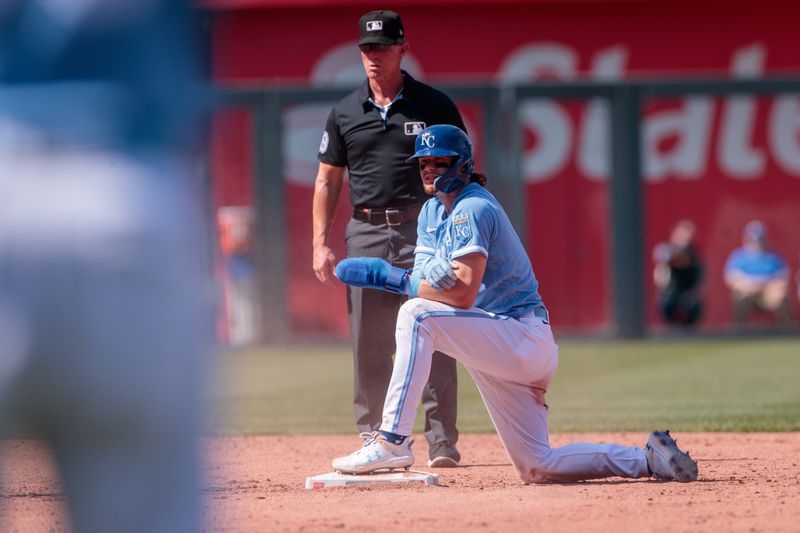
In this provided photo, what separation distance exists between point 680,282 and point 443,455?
10346 mm

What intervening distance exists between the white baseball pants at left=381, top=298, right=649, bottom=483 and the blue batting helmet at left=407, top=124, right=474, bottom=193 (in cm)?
48

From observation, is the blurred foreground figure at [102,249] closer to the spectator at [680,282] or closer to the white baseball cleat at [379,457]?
the white baseball cleat at [379,457]

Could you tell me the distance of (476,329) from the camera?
201 inches

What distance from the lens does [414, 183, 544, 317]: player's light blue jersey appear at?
5098 millimetres

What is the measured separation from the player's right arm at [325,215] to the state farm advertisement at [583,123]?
8.00m

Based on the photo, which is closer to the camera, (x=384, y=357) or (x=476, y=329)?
(x=476, y=329)

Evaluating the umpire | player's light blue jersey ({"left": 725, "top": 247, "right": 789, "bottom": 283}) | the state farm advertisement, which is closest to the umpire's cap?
the umpire

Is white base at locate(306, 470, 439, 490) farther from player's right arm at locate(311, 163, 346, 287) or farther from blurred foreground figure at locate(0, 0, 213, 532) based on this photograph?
blurred foreground figure at locate(0, 0, 213, 532)

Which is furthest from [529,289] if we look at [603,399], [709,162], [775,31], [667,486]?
[775,31]

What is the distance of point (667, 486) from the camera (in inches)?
210

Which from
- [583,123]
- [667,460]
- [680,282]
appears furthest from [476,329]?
[583,123]

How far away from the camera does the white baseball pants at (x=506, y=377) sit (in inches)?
201

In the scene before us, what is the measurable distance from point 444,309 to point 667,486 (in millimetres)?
1154

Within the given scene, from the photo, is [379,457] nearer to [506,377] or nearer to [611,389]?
[506,377]
